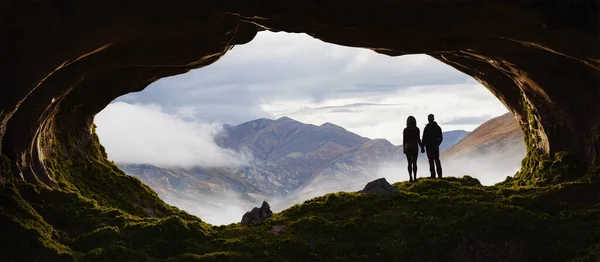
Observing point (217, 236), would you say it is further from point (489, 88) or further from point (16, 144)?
point (489, 88)

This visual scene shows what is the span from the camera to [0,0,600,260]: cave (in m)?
15.6

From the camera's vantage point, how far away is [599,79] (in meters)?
18.7

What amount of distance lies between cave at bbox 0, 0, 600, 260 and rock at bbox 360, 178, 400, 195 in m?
5.16

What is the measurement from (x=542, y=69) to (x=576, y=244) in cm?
781

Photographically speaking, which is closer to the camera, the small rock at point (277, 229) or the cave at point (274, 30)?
the cave at point (274, 30)

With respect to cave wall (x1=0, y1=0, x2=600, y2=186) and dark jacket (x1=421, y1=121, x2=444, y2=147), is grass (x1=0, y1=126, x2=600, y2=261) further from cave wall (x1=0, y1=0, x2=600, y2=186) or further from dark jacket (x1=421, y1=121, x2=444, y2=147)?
dark jacket (x1=421, y1=121, x2=444, y2=147)

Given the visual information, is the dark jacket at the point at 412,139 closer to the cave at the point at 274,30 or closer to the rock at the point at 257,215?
the cave at the point at 274,30

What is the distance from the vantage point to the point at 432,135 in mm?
22938

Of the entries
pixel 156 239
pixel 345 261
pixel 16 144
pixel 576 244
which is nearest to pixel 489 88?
pixel 576 244

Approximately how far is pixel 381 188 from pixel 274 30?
7529mm

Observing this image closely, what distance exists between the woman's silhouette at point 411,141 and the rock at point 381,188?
96.9 inches

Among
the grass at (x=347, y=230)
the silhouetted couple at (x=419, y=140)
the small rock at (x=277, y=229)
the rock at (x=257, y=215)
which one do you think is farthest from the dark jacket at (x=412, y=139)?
the small rock at (x=277, y=229)

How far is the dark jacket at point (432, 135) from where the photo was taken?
22891mm

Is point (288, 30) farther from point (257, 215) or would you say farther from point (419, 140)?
point (419, 140)
